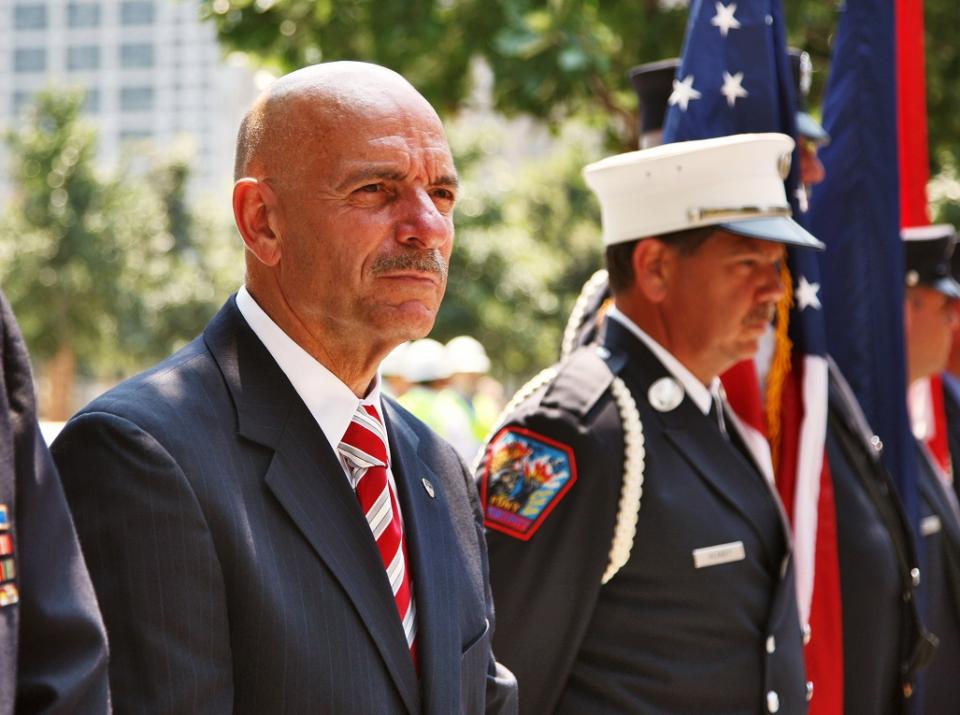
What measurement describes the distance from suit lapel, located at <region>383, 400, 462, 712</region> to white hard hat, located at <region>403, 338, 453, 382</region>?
7.27 meters

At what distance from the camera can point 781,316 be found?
373cm

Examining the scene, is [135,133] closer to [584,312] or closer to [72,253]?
[72,253]

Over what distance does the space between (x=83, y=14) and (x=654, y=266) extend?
136 meters

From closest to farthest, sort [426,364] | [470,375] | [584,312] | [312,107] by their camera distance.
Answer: [312,107], [584,312], [426,364], [470,375]

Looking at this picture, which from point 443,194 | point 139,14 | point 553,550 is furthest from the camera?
point 139,14

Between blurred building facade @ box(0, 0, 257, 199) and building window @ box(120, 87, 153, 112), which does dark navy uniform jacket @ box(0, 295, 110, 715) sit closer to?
blurred building facade @ box(0, 0, 257, 199)

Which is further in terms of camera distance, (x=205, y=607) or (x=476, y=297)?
(x=476, y=297)

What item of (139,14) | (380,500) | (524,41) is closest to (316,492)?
(380,500)

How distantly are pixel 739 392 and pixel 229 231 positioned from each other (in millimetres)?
40980

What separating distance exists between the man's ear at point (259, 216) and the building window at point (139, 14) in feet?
434

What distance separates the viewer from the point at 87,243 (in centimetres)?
3266

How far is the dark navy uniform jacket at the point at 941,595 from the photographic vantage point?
14.5ft

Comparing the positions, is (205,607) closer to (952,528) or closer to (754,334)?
(754,334)

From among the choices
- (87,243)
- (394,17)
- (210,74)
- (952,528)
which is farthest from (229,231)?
(210,74)
